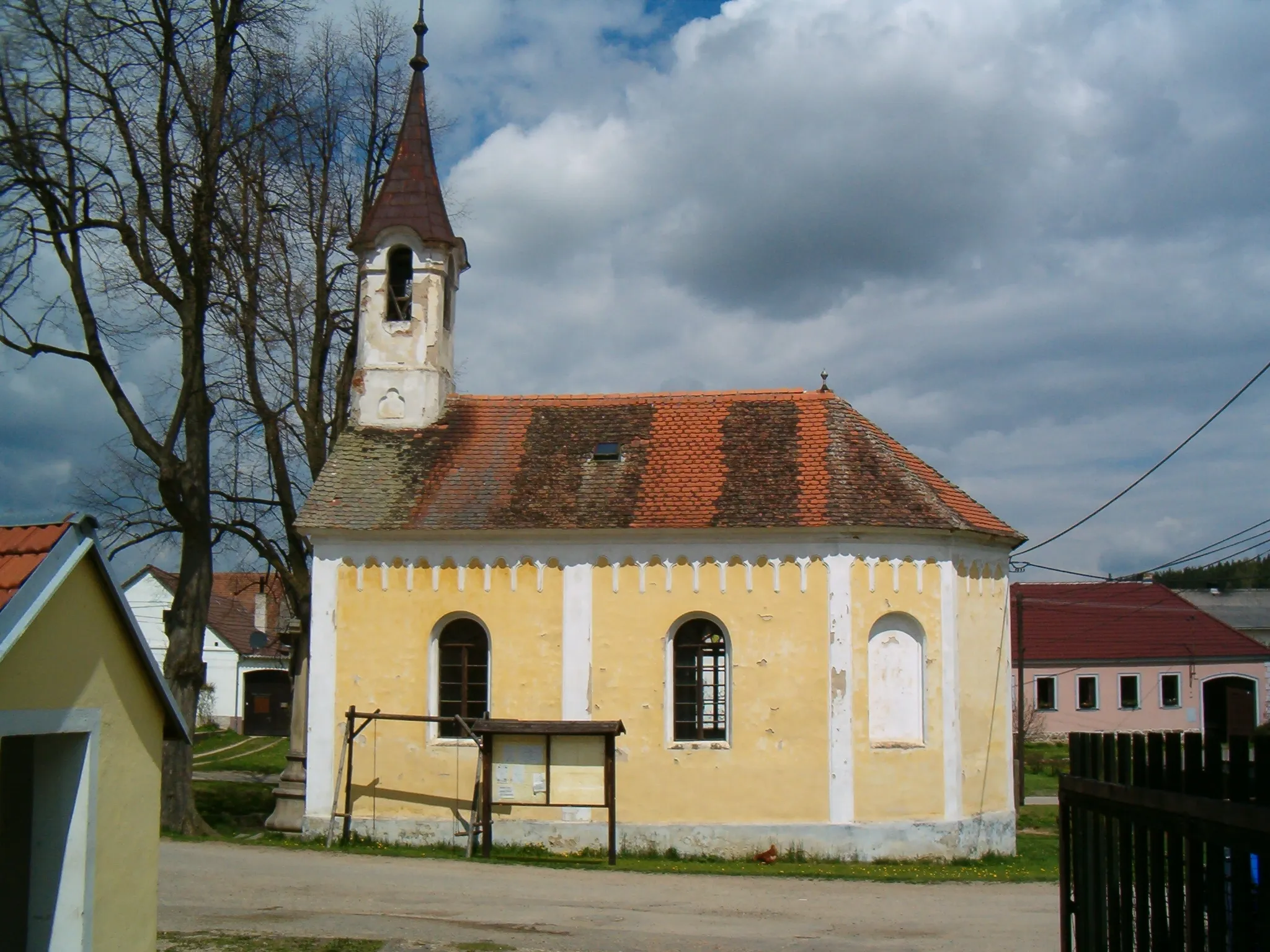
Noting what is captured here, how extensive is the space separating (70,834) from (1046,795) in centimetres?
3155

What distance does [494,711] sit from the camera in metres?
20.5

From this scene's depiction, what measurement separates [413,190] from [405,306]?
252cm

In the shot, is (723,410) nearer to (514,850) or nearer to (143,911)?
(514,850)

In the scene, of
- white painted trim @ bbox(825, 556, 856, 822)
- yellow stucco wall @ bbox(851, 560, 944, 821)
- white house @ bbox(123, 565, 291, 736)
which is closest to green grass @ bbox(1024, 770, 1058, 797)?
yellow stucco wall @ bbox(851, 560, 944, 821)

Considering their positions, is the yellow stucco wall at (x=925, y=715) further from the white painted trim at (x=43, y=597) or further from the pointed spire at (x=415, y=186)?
the white painted trim at (x=43, y=597)

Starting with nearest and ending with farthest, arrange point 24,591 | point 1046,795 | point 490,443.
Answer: point 24,591
point 490,443
point 1046,795

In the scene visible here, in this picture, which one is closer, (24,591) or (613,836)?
(24,591)

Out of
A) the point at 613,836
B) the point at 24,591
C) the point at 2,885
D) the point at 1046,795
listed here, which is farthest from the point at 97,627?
the point at 1046,795

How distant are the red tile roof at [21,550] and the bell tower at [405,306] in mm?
16496

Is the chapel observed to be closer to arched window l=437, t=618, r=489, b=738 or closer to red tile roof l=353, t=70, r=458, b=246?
arched window l=437, t=618, r=489, b=738

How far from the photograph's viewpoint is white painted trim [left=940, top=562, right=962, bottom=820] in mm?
19781

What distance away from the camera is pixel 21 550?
21.9ft

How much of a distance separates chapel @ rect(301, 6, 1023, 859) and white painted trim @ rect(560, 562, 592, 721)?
0.04 metres

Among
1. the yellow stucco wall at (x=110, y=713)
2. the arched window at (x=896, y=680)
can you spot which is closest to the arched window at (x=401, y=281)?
the arched window at (x=896, y=680)
